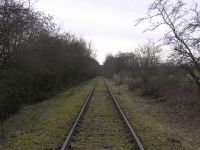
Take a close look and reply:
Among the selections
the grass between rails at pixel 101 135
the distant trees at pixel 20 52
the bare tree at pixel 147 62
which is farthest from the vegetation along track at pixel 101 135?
the bare tree at pixel 147 62

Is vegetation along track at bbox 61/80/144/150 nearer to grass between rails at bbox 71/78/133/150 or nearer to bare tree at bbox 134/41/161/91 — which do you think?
grass between rails at bbox 71/78/133/150

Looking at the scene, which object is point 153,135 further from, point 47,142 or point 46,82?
point 46,82

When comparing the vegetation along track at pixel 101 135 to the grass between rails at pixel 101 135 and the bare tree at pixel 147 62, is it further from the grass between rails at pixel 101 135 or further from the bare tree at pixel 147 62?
the bare tree at pixel 147 62

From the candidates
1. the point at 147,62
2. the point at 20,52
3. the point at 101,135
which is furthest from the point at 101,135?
the point at 147,62

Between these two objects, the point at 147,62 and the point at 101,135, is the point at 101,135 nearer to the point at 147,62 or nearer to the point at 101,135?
the point at 101,135

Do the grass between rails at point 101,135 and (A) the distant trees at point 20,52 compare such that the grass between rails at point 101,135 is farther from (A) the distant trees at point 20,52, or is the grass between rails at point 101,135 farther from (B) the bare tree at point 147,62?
(B) the bare tree at point 147,62

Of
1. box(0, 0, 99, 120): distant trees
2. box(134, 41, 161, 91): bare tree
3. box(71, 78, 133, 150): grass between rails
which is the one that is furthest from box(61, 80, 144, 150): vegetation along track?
box(134, 41, 161, 91): bare tree

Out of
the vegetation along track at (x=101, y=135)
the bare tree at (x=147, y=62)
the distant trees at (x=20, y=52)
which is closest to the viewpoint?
the vegetation along track at (x=101, y=135)

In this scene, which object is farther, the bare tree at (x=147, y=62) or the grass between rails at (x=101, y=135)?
the bare tree at (x=147, y=62)

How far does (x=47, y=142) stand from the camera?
12.2m

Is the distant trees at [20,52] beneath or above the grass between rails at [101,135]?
above

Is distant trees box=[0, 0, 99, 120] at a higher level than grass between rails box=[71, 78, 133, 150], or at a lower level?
higher

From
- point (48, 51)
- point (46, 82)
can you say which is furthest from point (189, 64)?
point (46, 82)

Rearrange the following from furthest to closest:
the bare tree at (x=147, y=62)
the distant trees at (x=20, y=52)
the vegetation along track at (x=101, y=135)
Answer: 1. the bare tree at (x=147, y=62)
2. the distant trees at (x=20, y=52)
3. the vegetation along track at (x=101, y=135)
